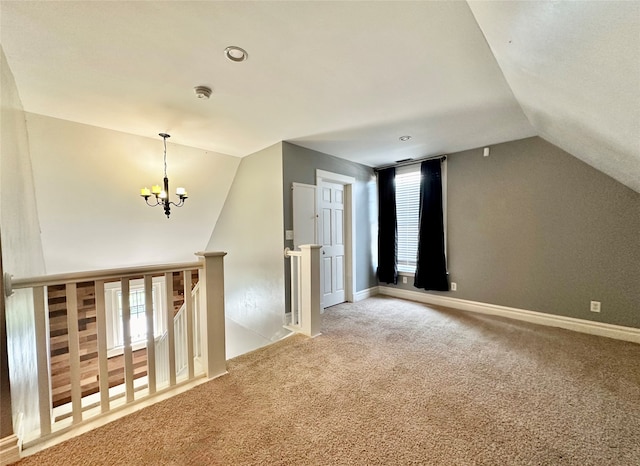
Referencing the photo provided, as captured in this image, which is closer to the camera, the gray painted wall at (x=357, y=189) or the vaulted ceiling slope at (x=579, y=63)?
the vaulted ceiling slope at (x=579, y=63)

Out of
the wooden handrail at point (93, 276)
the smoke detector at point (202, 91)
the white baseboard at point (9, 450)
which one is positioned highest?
the smoke detector at point (202, 91)

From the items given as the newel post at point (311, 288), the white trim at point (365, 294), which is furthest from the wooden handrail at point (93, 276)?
the white trim at point (365, 294)

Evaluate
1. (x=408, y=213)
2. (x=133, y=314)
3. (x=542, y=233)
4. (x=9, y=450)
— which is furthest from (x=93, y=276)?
(x=542, y=233)

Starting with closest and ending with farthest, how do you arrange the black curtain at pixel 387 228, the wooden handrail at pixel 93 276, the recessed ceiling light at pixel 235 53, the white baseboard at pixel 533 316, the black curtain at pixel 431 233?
the wooden handrail at pixel 93 276 < the recessed ceiling light at pixel 235 53 < the white baseboard at pixel 533 316 < the black curtain at pixel 431 233 < the black curtain at pixel 387 228

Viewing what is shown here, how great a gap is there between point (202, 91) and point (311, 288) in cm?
214

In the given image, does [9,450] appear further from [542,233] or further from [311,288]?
[542,233]

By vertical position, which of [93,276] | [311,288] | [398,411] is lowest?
[398,411]

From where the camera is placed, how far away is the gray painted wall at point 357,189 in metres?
3.32

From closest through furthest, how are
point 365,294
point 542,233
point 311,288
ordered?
point 311,288
point 542,233
point 365,294

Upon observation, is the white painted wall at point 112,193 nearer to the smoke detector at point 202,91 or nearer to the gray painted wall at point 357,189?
the gray painted wall at point 357,189

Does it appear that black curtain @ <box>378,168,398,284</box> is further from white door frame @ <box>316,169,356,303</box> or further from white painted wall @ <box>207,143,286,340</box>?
white painted wall @ <box>207,143,286,340</box>

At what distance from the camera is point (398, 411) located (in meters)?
Result: 1.61

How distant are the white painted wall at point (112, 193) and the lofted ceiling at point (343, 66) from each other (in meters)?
0.29

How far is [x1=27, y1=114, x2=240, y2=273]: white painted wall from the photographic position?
9.07ft
